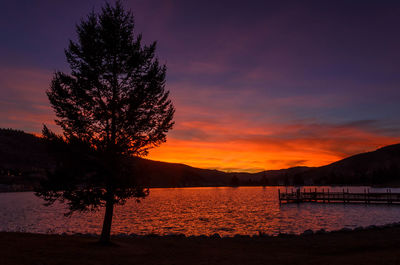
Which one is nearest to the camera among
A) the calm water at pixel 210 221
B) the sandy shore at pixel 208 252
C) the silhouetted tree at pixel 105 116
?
the sandy shore at pixel 208 252

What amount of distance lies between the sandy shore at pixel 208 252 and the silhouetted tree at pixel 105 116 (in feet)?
8.97

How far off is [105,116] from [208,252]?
10812mm

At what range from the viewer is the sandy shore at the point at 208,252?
45.6ft

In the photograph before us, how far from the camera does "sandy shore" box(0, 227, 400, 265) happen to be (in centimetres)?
1391

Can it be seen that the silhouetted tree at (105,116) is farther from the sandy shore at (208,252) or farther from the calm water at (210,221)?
the calm water at (210,221)

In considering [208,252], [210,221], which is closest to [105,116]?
[208,252]

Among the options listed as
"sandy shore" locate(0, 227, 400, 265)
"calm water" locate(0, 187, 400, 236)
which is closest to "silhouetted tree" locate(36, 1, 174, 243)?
"sandy shore" locate(0, 227, 400, 265)

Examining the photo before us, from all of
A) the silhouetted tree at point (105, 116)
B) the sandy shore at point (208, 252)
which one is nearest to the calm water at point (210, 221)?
the sandy shore at point (208, 252)

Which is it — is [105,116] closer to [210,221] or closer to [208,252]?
[208,252]

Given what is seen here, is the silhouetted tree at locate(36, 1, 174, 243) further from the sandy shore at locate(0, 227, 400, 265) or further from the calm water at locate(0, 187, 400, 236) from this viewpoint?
the calm water at locate(0, 187, 400, 236)

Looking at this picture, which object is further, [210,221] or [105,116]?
[210,221]

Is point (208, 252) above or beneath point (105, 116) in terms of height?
beneath

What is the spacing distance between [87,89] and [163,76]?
5.06 metres

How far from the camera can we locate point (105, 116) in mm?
19109
